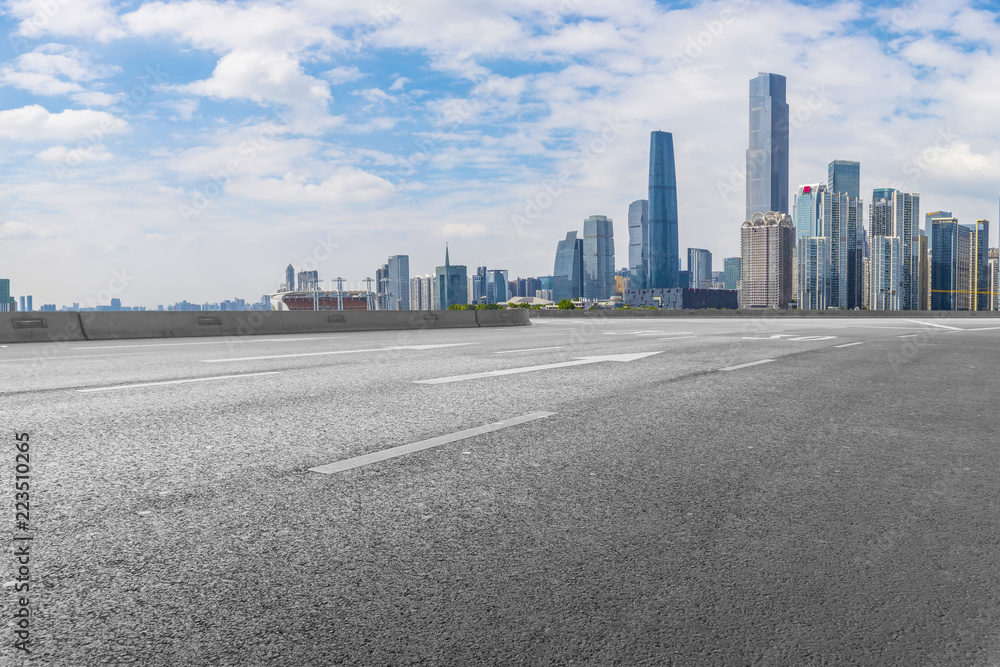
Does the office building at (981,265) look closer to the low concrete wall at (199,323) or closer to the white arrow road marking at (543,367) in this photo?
the low concrete wall at (199,323)

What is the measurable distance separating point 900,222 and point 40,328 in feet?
453

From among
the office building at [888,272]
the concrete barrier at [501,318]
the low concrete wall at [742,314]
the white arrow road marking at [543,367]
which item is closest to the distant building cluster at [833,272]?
the office building at [888,272]

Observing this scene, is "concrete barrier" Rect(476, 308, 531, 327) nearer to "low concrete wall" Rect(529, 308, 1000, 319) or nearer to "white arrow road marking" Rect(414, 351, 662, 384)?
"white arrow road marking" Rect(414, 351, 662, 384)

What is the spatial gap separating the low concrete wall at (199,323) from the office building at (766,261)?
482ft

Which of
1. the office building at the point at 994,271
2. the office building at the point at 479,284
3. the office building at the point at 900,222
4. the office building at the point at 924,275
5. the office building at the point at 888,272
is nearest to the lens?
the office building at the point at 888,272

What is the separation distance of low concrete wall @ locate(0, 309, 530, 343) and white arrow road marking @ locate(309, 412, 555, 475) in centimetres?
1424

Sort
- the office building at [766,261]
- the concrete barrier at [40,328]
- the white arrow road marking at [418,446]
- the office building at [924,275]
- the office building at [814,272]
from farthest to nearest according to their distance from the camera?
the office building at [766,261] → the office building at [814,272] → the office building at [924,275] → the concrete barrier at [40,328] → the white arrow road marking at [418,446]

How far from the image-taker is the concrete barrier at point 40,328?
15508 mm

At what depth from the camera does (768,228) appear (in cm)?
16988

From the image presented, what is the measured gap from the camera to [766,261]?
166 m

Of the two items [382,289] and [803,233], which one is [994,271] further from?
[382,289]

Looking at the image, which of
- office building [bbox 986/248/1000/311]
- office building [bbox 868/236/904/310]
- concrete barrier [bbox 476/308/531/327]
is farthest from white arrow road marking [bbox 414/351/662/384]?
office building [bbox 986/248/1000/311]

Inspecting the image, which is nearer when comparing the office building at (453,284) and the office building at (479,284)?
the office building at (453,284)

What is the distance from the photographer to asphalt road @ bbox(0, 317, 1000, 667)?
2.02m
